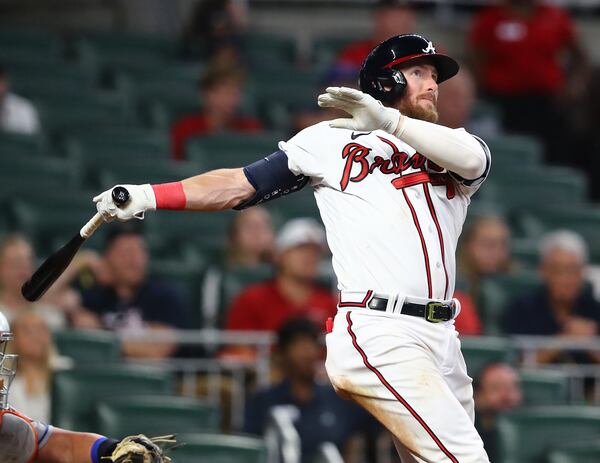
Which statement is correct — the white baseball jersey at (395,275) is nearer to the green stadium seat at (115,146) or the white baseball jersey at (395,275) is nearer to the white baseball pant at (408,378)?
the white baseball pant at (408,378)

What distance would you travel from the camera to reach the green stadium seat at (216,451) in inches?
254

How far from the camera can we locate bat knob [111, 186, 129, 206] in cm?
429

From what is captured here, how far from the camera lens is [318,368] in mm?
7680

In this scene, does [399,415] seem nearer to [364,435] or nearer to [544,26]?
[364,435]

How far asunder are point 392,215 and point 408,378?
20.1 inches

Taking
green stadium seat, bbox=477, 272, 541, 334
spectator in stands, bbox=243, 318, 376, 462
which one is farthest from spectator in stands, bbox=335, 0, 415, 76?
spectator in stands, bbox=243, 318, 376, 462

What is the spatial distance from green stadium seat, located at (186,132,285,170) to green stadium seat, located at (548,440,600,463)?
3.72m

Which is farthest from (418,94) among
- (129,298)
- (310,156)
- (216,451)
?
(129,298)

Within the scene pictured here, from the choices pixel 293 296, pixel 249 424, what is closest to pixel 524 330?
pixel 293 296

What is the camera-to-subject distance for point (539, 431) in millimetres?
7012

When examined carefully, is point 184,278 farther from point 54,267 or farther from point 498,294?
point 54,267

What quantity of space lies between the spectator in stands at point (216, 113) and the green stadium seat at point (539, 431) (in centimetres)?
386

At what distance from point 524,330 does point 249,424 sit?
201 centimetres

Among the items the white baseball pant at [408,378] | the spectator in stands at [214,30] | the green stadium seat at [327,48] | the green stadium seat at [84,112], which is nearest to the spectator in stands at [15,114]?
the green stadium seat at [84,112]
